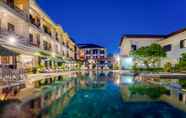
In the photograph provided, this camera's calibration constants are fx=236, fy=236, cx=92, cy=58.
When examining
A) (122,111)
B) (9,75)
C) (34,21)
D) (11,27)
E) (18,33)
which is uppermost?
(34,21)

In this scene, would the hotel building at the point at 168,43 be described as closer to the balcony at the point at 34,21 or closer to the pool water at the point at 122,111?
the balcony at the point at 34,21

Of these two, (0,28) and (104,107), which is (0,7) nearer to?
(0,28)

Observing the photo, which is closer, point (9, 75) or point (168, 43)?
point (9, 75)

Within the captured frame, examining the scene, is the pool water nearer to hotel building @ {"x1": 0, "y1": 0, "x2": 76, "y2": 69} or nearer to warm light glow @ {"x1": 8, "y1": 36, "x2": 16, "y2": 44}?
hotel building @ {"x1": 0, "y1": 0, "x2": 76, "y2": 69}

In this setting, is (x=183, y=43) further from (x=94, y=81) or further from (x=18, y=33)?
(x=18, y=33)

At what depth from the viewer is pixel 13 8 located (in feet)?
70.9

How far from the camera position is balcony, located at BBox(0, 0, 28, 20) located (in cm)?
1928

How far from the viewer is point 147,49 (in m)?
31.5

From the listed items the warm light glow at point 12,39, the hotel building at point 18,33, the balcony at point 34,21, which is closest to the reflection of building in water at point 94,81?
the hotel building at point 18,33

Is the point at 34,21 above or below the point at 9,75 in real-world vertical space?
above

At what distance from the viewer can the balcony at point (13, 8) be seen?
19.3 m

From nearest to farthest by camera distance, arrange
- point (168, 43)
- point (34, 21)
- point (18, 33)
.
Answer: point (18, 33)
point (34, 21)
point (168, 43)

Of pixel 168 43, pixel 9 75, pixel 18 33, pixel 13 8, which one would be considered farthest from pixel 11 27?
pixel 168 43

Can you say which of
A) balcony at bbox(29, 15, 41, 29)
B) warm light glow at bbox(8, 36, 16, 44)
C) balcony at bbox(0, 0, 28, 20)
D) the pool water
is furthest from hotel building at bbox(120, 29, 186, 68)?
the pool water
